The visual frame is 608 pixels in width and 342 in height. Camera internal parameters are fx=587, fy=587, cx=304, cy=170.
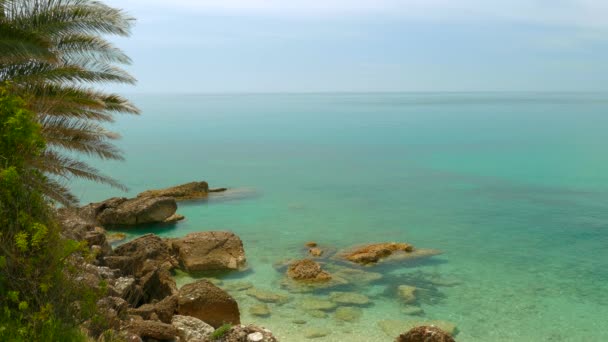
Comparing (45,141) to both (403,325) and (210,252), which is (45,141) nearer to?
(403,325)

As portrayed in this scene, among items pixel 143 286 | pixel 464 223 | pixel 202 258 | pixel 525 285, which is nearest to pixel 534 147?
pixel 464 223

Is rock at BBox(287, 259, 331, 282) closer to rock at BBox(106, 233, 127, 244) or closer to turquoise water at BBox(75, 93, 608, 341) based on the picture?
turquoise water at BBox(75, 93, 608, 341)

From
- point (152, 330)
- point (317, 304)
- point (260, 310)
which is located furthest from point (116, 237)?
point (152, 330)

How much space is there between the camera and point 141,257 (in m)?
18.6

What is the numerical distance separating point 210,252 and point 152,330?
9212 millimetres

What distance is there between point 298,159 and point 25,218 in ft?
160

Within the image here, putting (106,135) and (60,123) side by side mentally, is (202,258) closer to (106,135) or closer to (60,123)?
(106,135)

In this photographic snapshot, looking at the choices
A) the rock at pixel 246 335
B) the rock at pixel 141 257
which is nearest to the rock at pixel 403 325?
the rock at pixel 246 335

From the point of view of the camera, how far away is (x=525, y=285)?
19.6m

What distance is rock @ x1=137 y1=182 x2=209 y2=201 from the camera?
111 feet

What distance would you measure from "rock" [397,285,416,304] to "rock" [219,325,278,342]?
6.08 meters

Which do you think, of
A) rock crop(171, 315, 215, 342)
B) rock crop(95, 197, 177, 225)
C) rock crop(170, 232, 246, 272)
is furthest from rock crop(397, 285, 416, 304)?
rock crop(95, 197, 177, 225)

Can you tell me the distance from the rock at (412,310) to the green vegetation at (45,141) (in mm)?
9140

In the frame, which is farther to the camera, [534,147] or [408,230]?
[534,147]
